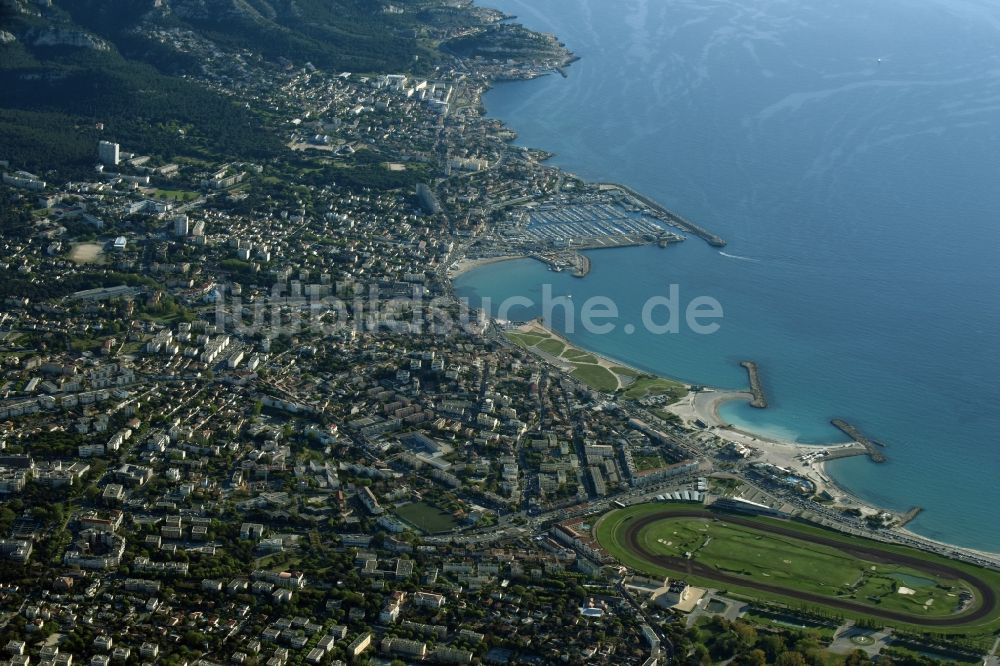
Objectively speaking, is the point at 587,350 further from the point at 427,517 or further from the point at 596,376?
the point at 427,517

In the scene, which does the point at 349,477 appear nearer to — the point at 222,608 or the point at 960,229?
the point at 222,608

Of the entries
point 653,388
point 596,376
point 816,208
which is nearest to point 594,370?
point 596,376

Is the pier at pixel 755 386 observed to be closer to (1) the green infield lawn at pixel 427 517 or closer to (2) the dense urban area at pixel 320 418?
(2) the dense urban area at pixel 320 418

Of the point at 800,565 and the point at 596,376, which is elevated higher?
the point at 596,376

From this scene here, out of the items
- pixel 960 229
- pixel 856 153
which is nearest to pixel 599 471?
pixel 960 229

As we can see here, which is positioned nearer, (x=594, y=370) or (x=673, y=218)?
(x=594, y=370)

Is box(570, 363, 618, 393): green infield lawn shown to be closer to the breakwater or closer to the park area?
the park area
